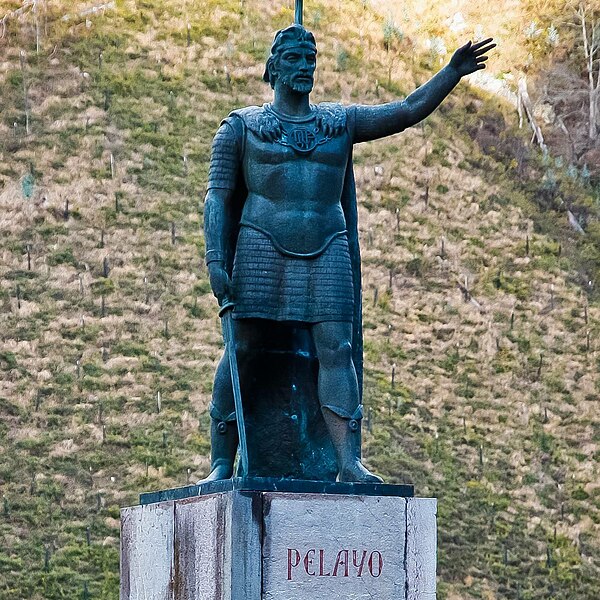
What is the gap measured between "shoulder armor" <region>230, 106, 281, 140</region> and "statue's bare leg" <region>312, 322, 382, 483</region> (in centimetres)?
92

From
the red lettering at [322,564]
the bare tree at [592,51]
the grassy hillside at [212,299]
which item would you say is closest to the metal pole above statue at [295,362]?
the red lettering at [322,564]

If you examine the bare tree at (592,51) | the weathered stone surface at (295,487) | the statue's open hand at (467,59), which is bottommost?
the weathered stone surface at (295,487)

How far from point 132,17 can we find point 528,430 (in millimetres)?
8837

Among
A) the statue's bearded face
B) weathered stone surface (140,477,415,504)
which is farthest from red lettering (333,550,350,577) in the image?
the statue's bearded face

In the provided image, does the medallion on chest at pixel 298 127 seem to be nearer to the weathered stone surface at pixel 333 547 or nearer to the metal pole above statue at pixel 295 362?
the metal pole above statue at pixel 295 362

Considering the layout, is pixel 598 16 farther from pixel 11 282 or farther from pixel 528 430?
pixel 11 282

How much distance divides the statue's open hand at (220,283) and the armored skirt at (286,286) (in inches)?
4.2

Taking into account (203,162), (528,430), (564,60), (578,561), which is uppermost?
(564,60)

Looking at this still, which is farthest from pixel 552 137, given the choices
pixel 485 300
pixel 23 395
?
pixel 23 395

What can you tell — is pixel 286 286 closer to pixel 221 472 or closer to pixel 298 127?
pixel 298 127

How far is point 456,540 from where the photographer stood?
17.5 meters

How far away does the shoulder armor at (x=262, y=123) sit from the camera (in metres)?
7.49

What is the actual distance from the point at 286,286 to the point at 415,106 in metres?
1.07

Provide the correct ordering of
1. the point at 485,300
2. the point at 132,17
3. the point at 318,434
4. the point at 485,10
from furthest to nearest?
1. the point at 485,10
2. the point at 132,17
3. the point at 485,300
4. the point at 318,434
